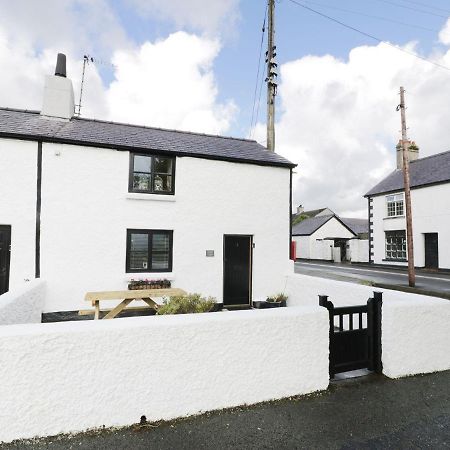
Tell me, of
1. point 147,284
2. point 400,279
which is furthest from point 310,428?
point 400,279

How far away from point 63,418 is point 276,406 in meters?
2.58

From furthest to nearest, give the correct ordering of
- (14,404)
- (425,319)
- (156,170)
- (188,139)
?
(188,139) < (156,170) < (425,319) < (14,404)

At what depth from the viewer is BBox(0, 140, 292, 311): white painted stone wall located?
7.84m

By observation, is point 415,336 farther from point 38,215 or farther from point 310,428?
point 38,215

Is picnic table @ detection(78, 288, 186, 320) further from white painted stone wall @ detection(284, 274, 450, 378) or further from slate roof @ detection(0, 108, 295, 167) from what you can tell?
white painted stone wall @ detection(284, 274, 450, 378)

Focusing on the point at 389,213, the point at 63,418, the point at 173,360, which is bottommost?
the point at 63,418

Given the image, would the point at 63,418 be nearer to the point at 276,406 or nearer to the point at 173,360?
the point at 173,360

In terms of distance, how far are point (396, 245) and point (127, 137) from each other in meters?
20.7

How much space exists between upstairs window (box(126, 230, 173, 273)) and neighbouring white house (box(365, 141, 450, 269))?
17983mm

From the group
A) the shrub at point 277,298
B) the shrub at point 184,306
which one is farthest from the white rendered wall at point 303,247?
the shrub at point 184,306

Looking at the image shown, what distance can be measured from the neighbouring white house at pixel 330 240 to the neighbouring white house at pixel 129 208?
19266 mm

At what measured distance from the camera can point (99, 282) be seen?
323 inches

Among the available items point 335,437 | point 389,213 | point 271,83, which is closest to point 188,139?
point 271,83

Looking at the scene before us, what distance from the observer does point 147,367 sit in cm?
339
